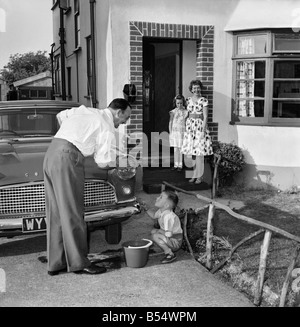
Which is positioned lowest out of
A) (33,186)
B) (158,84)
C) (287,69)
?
(33,186)

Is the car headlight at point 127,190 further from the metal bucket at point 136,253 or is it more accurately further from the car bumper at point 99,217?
the metal bucket at point 136,253

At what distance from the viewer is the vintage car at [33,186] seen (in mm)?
4777

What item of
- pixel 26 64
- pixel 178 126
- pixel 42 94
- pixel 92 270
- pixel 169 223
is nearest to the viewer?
pixel 92 270

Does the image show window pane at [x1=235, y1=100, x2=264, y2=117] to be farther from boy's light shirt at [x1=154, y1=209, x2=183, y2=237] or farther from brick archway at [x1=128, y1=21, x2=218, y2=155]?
boy's light shirt at [x1=154, y1=209, x2=183, y2=237]

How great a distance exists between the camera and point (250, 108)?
30.7 ft

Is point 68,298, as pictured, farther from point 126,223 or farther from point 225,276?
point 126,223

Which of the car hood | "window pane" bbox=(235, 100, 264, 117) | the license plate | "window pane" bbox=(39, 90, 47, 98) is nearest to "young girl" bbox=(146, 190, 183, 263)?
the car hood

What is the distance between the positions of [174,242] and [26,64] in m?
78.9

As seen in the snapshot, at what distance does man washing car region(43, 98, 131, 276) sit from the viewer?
14.7 ft

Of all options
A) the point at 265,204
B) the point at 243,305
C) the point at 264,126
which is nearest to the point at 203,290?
the point at 243,305

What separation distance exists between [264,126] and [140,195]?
2.79m

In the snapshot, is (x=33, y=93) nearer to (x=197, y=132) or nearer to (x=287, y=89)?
(x=287, y=89)

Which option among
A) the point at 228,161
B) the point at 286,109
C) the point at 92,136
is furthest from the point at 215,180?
the point at 92,136

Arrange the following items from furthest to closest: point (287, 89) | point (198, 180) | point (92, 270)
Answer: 1. point (287, 89)
2. point (198, 180)
3. point (92, 270)
